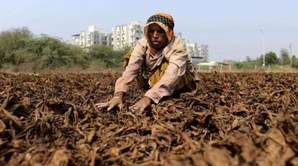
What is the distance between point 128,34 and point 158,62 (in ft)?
267

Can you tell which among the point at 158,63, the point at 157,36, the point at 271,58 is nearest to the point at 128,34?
the point at 271,58

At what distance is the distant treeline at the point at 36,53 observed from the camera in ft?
143

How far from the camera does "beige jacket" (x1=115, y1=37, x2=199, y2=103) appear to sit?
371cm

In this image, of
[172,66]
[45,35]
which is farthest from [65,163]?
[45,35]

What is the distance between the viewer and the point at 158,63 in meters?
4.34

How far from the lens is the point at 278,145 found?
1350mm

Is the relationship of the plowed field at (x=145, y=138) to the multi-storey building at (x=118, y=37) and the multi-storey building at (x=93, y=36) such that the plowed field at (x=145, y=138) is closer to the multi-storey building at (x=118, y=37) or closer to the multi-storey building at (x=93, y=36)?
the multi-storey building at (x=118, y=37)

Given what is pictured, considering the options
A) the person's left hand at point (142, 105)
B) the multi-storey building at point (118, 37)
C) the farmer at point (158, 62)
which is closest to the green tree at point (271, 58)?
the multi-storey building at point (118, 37)

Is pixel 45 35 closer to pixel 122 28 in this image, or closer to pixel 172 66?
pixel 122 28

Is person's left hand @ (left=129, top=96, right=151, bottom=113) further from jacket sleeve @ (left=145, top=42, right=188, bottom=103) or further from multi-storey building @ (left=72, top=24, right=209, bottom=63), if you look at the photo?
multi-storey building @ (left=72, top=24, right=209, bottom=63)

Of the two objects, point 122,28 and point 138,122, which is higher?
point 122,28

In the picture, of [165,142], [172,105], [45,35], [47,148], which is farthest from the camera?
[45,35]

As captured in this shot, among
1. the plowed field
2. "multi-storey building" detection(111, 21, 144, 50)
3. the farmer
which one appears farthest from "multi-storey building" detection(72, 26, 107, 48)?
the plowed field

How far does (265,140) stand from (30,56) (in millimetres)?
44803
